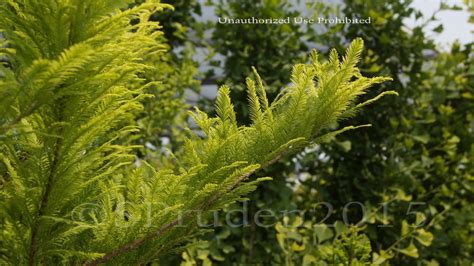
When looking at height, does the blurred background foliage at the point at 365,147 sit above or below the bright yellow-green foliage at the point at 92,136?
above

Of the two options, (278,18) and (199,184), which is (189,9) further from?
(199,184)

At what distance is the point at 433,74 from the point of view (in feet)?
14.5

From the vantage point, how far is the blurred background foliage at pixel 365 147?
3592 millimetres

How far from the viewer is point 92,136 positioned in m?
1.32

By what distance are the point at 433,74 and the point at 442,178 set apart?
780mm

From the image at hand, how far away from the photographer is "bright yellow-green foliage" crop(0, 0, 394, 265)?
4.01ft

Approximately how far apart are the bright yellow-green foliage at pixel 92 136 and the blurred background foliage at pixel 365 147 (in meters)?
1.93

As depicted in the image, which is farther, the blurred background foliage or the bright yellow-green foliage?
the blurred background foliage

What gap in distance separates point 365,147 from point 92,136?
279cm

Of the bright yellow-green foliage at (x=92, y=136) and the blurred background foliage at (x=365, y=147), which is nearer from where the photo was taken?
the bright yellow-green foliage at (x=92, y=136)

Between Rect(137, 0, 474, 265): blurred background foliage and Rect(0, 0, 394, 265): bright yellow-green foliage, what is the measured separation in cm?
193

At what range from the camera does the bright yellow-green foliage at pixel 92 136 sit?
122cm

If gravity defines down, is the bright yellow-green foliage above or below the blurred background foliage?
below

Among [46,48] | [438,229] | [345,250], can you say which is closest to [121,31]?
[46,48]
